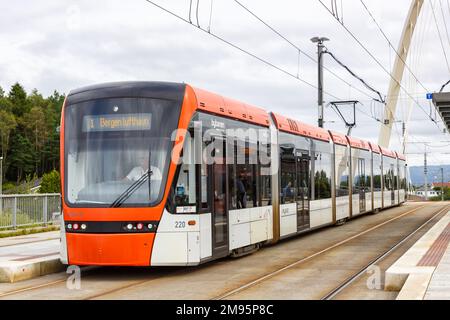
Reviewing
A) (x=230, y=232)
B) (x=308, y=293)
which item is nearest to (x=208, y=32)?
(x=230, y=232)

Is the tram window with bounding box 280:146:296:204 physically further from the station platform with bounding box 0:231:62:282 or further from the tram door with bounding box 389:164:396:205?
the tram door with bounding box 389:164:396:205

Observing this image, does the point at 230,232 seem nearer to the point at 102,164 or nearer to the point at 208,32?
the point at 102,164

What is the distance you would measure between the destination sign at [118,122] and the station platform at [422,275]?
444cm

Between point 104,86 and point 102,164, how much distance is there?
138cm

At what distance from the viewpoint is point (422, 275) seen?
9.90m

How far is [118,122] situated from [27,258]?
3.52 meters

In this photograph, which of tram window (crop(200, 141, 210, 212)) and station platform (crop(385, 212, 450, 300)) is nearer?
station platform (crop(385, 212, 450, 300))

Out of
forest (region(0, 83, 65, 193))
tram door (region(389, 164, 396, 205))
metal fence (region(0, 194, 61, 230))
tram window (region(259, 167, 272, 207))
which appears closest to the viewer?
tram window (region(259, 167, 272, 207))

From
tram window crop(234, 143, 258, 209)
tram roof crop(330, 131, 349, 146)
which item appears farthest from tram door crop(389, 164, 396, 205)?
tram window crop(234, 143, 258, 209)

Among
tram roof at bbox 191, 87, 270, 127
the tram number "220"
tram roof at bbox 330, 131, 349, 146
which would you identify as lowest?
the tram number "220"

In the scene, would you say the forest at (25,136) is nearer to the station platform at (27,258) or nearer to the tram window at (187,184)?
the station platform at (27,258)

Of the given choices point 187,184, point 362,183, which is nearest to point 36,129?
point 362,183

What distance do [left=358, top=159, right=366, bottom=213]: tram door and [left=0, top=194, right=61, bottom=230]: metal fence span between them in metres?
11.1

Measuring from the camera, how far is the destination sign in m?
11.9
